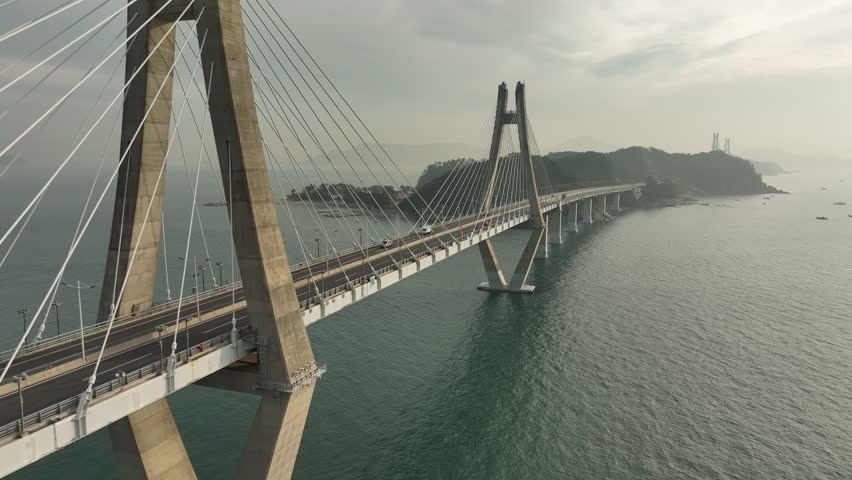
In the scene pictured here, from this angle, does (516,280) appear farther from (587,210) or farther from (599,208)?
(599,208)

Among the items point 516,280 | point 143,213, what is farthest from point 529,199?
point 143,213

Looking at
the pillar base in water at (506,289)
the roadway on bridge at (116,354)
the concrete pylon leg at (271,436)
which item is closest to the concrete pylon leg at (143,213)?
the roadway on bridge at (116,354)

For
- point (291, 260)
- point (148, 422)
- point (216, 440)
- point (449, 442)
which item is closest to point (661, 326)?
point (449, 442)

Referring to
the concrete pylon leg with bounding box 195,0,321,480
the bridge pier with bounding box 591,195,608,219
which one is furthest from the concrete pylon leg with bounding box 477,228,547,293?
the bridge pier with bounding box 591,195,608,219

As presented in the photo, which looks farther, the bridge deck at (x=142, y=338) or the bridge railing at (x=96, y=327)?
the bridge railing at (x=96, y=327)

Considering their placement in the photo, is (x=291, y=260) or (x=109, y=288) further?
(x=291, y=260)

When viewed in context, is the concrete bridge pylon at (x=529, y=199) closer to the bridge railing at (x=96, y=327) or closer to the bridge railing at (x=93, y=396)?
the bridge railing at (x=96, y=327)

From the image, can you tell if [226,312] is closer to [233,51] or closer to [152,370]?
[152,370]
